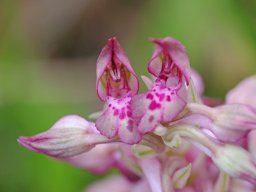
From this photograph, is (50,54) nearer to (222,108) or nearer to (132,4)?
(132,4)

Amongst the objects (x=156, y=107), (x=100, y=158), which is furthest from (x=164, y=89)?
(x=100, y=158)

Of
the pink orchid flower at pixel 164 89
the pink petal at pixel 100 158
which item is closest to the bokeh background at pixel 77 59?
the pink petal at pixel 100 158

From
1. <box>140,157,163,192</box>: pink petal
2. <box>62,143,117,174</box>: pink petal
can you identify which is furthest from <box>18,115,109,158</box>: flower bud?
<box>62,143,117,174</box>: pink petal

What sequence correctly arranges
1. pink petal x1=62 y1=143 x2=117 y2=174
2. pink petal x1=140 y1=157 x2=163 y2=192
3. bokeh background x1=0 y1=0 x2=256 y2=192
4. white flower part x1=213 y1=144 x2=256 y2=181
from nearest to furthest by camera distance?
white flower part x1=213 y1=144 x2=256 y2=181
pink petal x1=140 y1=157 x2=163 y2=192
pink petal x1=62 y1=143 x2=117 y2=174
bokeh background x1=0 y1=0 x2=256 y2=192

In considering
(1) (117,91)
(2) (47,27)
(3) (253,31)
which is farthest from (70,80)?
(1) (117,91)

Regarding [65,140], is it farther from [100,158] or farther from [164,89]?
[100,158]

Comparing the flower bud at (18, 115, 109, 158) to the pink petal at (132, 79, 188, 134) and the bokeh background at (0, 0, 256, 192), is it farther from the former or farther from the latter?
the bokeh background at (0, 0, 256, 192)
